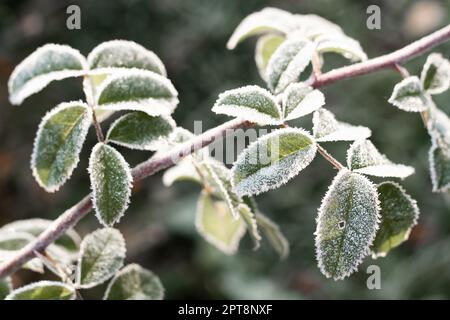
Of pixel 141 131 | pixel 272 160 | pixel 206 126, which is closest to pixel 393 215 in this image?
pixel 272 160

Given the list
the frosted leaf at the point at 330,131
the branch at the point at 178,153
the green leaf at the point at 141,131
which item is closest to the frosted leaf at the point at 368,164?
the frosted leaf at the point at 330,131

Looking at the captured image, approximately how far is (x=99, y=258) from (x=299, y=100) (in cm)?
39

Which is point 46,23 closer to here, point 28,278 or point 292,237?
point 28,278

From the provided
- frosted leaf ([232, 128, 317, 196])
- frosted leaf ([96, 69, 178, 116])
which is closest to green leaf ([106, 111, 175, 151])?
frosted leaf ([96, 69, 178, 116])

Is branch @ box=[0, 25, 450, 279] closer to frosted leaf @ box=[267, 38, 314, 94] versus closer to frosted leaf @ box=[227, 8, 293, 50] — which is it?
frosted leaf @ box=[267, 38, 314, 94]

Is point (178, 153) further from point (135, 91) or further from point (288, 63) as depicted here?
point (288, 63)

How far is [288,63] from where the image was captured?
0.93 metres

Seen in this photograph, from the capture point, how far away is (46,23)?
2.79 meters

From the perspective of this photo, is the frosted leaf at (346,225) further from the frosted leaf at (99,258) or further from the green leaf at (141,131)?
the frosted leaf at (99,258)

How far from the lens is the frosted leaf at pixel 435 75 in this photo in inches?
36.7

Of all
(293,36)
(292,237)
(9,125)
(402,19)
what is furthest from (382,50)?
(293,36)

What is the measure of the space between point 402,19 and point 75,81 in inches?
56.3

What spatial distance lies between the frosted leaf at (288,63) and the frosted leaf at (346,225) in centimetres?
19
